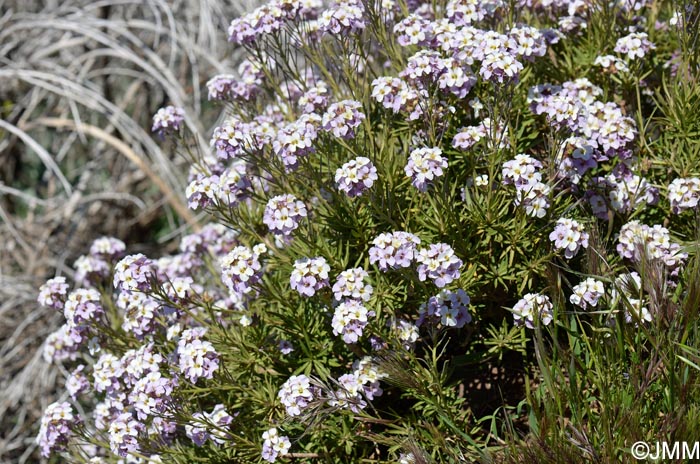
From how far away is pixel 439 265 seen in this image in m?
2.73

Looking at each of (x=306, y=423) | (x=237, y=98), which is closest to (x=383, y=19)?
(x=237, y=98)

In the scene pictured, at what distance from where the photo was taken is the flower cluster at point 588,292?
2.79 meters

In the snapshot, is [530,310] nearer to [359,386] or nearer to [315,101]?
[359,386]

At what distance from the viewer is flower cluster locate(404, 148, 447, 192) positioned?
281 centimetres

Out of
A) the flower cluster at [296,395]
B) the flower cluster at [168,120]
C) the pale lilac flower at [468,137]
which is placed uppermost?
the flower cluster at [168,120]

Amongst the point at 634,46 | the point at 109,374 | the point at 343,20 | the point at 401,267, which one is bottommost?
the point at 109,374

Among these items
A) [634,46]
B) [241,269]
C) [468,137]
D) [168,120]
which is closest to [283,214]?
[241,269]

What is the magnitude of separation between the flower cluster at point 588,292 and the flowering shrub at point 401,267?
1cm

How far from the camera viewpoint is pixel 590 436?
8.01 feet

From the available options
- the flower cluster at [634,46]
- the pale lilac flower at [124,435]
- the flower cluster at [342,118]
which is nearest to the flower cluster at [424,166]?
the flower cluster at [342,118]

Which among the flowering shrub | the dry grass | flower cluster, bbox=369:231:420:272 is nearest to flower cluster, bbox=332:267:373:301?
the flowering shrub

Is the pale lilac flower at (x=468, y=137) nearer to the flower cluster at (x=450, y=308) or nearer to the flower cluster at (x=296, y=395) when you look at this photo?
the flower cluster at (x=450, y=308)

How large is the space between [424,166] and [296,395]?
0.88 metres

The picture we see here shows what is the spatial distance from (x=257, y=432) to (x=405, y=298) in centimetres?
73
